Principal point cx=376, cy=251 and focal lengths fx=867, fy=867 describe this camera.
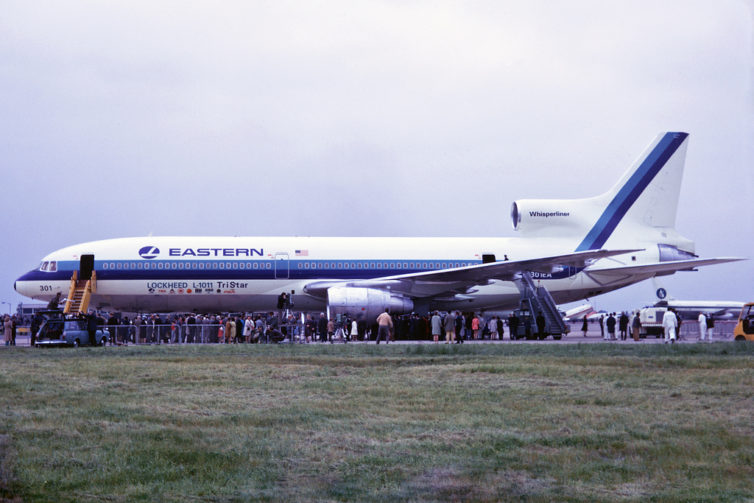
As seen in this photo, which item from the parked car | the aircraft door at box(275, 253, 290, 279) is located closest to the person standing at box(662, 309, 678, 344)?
the aircraft door at box(275, 253, 290, 279)

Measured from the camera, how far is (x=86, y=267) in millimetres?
34219

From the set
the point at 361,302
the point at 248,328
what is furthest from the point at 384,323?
the point at 248,328

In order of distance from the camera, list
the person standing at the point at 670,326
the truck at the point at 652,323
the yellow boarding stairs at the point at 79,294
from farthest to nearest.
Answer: the truck at the point at 652,323
the yellow boarding stairs at the point at 79,294
the person standing at the point at 670,326

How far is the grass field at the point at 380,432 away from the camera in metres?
8.23

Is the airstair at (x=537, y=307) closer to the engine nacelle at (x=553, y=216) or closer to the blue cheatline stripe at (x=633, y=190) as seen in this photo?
the engine nacelle at (x=553, y=216)

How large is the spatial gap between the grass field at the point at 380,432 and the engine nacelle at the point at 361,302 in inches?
504

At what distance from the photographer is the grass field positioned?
8227mm

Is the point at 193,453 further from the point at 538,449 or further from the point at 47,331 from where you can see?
the point at 47,331

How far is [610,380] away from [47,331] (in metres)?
20.0

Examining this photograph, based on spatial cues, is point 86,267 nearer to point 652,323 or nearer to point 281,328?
point 281,328

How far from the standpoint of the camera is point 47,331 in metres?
29.1

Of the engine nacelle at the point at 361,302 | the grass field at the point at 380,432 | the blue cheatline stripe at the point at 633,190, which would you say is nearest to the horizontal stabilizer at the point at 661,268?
the blue cheatline stripe at the point at 633,190

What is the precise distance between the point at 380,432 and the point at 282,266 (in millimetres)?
24492

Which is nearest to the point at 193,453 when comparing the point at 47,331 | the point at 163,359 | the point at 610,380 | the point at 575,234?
the point at 610,380
